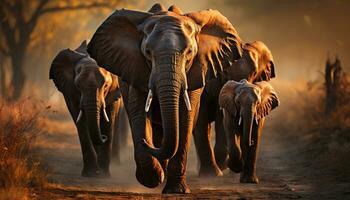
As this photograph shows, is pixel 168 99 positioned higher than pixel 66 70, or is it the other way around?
pixel 168 99

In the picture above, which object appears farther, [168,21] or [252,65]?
[252,65]

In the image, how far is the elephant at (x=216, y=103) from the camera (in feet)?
44.1

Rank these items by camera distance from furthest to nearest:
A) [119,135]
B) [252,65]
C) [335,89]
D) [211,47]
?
[335,89]
[119,135]
[252,65]
[211,47]

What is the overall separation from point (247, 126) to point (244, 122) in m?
0.11

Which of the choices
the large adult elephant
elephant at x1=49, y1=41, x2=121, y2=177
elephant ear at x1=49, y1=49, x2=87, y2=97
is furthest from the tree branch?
the large adult elephant

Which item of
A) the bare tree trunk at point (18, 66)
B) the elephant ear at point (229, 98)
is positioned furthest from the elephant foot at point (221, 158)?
the bare tree trunk at point (18, 66)

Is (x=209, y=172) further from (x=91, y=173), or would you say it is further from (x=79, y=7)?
(x=79, y=7)

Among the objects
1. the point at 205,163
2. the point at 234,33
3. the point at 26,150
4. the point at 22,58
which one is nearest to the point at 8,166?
the point at 26,150

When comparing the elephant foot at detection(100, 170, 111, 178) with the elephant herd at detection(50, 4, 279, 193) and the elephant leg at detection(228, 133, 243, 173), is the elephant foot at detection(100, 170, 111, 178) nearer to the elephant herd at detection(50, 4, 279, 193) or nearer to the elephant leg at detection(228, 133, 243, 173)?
the elephant herd at detection(50, 4, 279, 193)

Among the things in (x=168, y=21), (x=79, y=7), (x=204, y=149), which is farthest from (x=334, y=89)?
(x=79, y=7)

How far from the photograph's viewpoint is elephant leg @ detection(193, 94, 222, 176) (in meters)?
13.3

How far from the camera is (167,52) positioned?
909 centimetres

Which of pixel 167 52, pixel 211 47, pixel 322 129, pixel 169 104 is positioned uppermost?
pixel 167 52

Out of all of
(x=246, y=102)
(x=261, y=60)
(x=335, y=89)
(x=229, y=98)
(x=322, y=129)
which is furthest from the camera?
(x=335, y=89)
